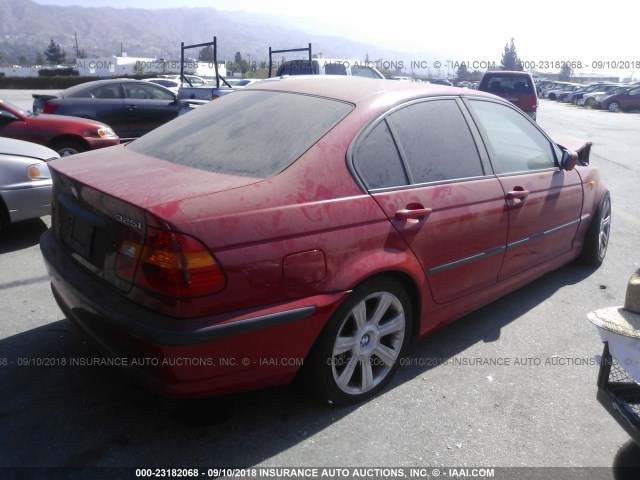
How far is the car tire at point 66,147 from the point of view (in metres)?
7.72

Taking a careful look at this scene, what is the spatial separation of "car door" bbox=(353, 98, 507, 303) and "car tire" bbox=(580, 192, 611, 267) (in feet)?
5.76

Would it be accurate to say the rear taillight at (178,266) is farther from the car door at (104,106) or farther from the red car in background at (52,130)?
the car door at (104,106)

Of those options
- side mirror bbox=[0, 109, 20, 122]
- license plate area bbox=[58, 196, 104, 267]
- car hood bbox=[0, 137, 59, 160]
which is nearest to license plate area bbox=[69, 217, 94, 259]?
license plate area bbox=[58, 196, 104, 267]

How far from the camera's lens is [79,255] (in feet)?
9.09

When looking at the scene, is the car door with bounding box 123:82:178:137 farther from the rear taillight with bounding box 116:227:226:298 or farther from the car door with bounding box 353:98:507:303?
the rear taillight with bounding box 116:227:226:298

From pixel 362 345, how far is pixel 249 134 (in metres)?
1.28

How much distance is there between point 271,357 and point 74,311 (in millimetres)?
1050

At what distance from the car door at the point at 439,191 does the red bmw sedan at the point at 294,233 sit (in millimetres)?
11

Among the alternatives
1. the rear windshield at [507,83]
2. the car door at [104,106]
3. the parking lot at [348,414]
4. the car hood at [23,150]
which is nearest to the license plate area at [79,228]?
the parking lot at [348,414]

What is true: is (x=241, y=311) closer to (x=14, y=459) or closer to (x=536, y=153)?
(x=14, y=459)

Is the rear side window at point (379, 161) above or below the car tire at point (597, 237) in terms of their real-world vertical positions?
above

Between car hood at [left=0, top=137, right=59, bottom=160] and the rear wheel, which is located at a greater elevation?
car hood at [left=0, top=137, right=59, bottom=160]

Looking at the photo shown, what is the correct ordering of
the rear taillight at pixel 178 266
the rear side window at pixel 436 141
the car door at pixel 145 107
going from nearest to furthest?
1. the rear taillight at pixel 178 266
2. the rear side window at pixel 436 141
3. the car door at pixel 145 107

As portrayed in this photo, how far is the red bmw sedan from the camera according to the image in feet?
7.55
